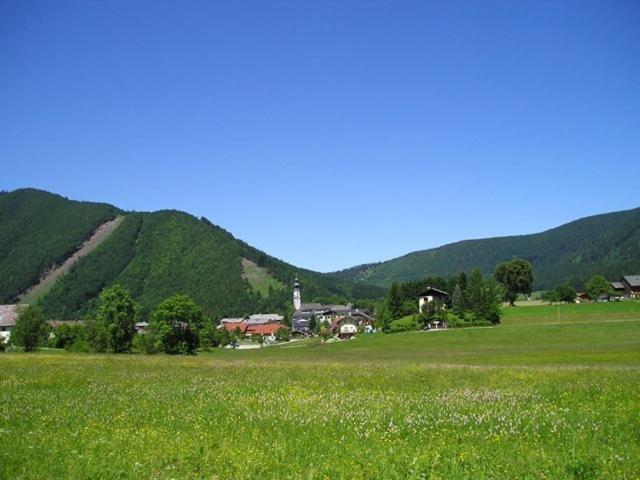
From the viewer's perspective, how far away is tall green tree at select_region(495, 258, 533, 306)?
182875mm

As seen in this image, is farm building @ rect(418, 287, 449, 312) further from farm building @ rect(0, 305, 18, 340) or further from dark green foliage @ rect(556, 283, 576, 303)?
farm building @ rect(0, 305, 18, 340)

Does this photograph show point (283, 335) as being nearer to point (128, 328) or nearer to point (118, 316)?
point (128, 328)

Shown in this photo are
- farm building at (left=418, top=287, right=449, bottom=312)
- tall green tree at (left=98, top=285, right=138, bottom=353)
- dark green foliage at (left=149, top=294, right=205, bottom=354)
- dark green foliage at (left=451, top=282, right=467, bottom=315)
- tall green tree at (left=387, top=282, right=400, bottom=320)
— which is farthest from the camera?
farm building at (left=418, top=287, right=449, bottom=312)

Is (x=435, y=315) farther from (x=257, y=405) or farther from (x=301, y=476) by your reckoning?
(x=301, y=476)

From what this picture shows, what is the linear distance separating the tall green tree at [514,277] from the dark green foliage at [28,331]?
136584 mm

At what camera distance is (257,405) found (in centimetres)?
1991

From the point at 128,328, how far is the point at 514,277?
132 metres

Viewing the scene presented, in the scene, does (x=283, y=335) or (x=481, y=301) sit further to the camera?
(x=283, y=335)

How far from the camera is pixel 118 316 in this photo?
85938 millimetres

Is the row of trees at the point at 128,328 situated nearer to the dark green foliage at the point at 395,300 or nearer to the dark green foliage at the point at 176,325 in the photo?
the dark green foliage at the point at 176,325

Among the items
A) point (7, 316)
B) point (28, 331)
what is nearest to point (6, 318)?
point (7, 316)

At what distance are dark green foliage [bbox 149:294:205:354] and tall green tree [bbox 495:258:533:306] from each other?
120 m

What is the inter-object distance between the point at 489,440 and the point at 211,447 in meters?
6.66

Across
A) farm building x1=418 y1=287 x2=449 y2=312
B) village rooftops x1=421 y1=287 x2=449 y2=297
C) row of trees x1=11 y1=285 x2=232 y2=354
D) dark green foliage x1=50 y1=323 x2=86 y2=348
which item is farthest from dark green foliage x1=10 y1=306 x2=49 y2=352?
village rooftops x1=421 y1=287 x2=449 y2=297
